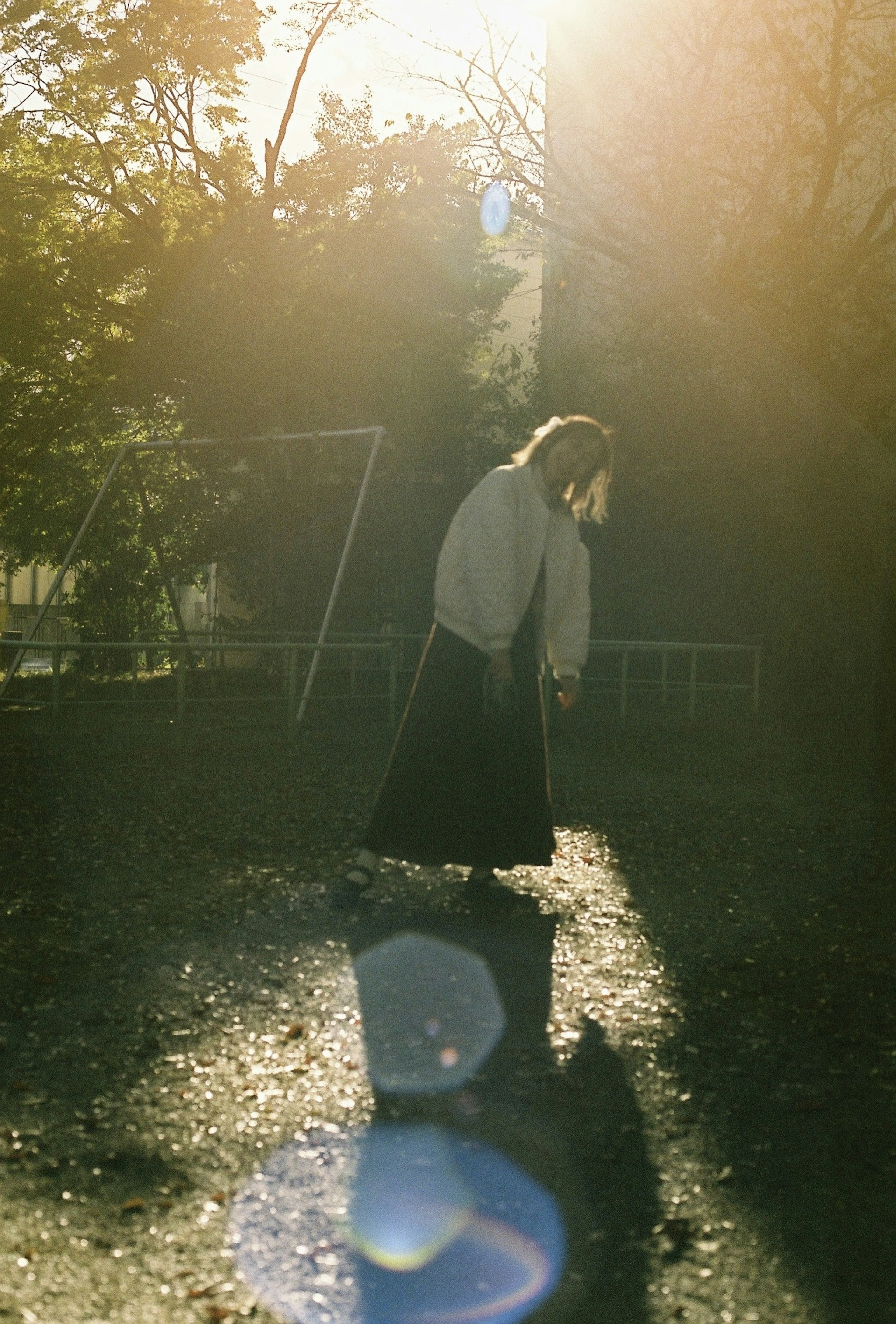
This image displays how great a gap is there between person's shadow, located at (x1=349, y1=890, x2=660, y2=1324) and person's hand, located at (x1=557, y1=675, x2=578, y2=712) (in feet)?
3.58

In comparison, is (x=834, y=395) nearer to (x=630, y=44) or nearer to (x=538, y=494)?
(x=630, y=44)

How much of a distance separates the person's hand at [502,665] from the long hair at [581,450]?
22.9 inches

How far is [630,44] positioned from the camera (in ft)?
41.3

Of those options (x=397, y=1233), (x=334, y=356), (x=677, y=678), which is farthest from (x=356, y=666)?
(x=397, y=1233)

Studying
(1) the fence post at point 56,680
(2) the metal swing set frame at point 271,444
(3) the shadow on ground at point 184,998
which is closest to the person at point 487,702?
(3) the shadow on ground at point 184,998

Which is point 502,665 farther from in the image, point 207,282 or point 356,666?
point 207,282

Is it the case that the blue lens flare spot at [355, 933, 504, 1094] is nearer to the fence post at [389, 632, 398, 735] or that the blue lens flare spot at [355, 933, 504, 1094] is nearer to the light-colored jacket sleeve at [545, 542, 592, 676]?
the light-colored jacket sleeve at [545, 542, 592, 676]

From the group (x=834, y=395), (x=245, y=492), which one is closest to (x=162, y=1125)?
(x=834, y=395)

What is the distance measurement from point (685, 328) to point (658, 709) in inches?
154

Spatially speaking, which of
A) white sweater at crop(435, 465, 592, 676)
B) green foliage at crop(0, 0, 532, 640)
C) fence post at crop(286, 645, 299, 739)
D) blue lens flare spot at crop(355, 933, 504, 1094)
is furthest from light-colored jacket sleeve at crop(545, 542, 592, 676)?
green foliage at crop(0, 0, 532, 640)

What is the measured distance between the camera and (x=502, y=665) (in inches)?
186

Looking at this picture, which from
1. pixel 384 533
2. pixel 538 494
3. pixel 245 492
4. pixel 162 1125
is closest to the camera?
pixel 162 1125

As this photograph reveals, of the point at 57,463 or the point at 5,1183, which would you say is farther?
the point at 57,463

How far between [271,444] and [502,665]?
8427 millimetres
